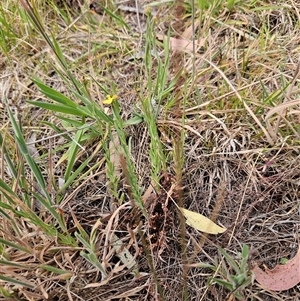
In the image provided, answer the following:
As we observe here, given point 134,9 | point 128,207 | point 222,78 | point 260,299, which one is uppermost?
point 134,9

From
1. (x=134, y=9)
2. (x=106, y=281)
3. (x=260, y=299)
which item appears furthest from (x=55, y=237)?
(x=134, y=9)

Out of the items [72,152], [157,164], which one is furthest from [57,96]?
[157,164]

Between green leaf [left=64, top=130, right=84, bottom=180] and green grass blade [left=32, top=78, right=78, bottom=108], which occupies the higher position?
green grass blade [left=32, top=78, right=78, bottom=108]

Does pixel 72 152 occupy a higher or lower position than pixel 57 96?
lower

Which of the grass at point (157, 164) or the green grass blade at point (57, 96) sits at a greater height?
the green grass blade at point (57, 96)

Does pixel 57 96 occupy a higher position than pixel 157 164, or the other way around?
pixel 57 96

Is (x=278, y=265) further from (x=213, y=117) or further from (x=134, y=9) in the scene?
(x=134, y=9)

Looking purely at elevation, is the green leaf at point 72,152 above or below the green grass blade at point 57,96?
below

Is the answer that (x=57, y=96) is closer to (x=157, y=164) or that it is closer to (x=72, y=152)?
(x=72, y=152)
